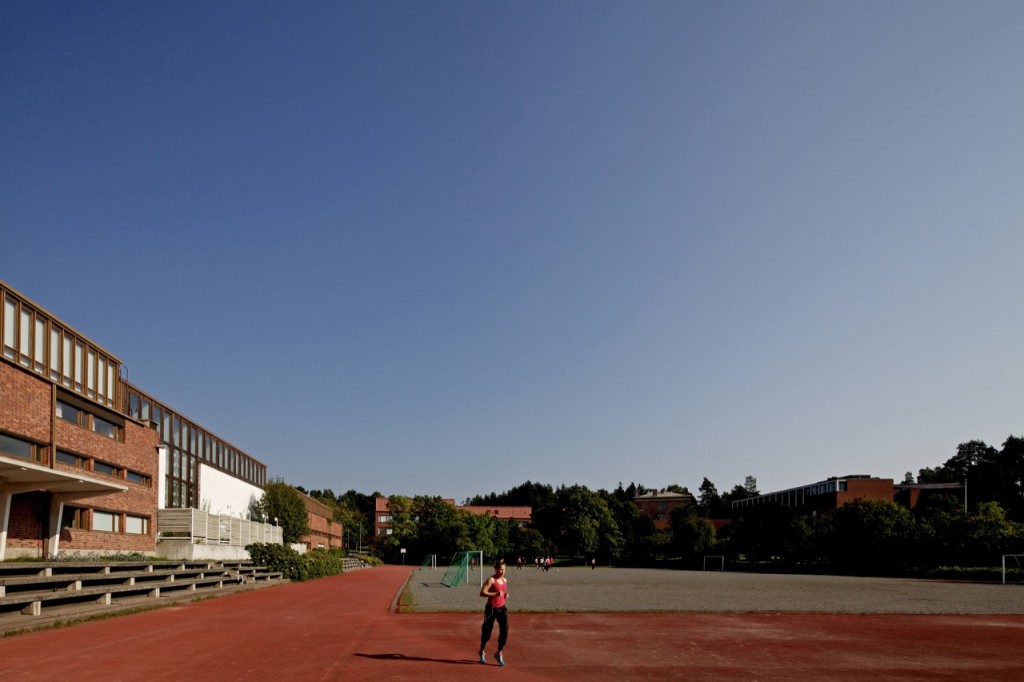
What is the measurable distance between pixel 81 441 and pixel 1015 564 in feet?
202

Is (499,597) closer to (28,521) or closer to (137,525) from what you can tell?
(28,521)

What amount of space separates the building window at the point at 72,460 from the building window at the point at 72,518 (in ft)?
5.31

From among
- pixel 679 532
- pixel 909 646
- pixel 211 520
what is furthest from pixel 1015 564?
pixel 211 520

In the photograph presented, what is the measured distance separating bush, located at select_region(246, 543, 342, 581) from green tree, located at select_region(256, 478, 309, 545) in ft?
26.1

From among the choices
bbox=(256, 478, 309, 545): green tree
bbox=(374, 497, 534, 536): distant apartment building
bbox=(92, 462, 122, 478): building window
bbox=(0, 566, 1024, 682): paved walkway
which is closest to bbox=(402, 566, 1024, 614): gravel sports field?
bbox=(0, 566, 1024, 682): paved walkway

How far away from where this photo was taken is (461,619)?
2362cm

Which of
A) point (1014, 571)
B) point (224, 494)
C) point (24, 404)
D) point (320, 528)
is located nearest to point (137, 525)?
point (24, 404)

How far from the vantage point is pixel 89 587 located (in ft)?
80.6

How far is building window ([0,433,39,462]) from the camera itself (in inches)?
977

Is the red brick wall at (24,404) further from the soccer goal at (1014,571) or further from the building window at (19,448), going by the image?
the soccer goal at (1014,571)

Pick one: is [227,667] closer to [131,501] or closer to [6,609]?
[6,609]

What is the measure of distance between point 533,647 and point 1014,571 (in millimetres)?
49917

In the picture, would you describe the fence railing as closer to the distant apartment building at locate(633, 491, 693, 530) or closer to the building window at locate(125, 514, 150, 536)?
the building window at locate(125, 514, 150, 536)

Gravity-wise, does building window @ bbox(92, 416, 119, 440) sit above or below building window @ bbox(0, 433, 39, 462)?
above
